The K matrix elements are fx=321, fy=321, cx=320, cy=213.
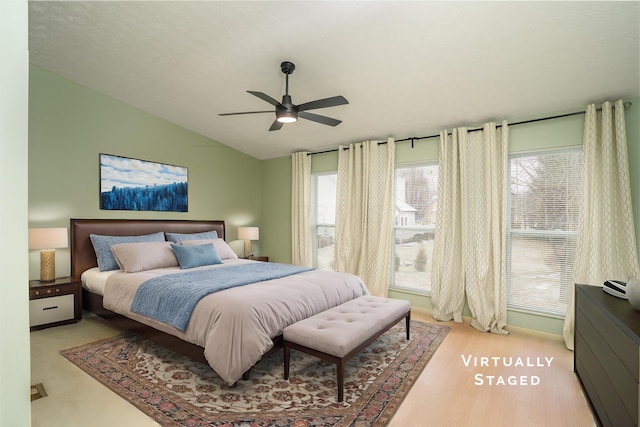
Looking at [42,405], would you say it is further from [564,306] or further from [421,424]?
[564,306]

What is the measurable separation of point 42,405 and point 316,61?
3.24 m

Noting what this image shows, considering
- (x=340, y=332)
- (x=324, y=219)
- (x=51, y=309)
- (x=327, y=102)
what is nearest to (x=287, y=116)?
(x=327, y=102)

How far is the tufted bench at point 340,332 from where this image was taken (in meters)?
2.13

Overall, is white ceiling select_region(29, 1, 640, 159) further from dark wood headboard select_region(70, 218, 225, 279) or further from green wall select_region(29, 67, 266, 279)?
dark wood headboard select_region(70, 218, 225, 279)

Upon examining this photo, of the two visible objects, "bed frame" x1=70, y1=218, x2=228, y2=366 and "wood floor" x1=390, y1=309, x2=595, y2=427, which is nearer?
"wood floor" x1=390, y1=309, x2=595, y2=427

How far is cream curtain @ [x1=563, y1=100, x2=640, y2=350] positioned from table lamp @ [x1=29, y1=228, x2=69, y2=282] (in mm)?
5204

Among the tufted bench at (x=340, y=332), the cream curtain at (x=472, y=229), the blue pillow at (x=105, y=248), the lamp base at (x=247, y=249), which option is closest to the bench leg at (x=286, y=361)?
the tufted bench at (x=340, y=332)

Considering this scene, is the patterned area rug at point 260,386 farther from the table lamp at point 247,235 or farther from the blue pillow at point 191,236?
the table lamp at point 247,235

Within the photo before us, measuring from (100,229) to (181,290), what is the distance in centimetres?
210

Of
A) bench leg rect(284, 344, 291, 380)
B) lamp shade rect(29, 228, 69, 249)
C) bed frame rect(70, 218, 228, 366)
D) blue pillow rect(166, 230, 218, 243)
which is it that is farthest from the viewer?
blue pillow rect(166, 230, 218, 243)

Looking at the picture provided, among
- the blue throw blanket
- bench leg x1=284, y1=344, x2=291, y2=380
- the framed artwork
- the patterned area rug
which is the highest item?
the framed artwork

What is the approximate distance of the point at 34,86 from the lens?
11.3 feet

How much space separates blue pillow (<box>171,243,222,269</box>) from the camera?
3770mm

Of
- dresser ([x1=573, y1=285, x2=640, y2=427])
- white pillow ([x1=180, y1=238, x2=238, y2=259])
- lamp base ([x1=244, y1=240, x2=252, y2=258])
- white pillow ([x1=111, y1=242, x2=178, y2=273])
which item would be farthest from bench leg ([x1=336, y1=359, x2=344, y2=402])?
lamp base ([x1=244, y1=240, x2=252, y2=258])
